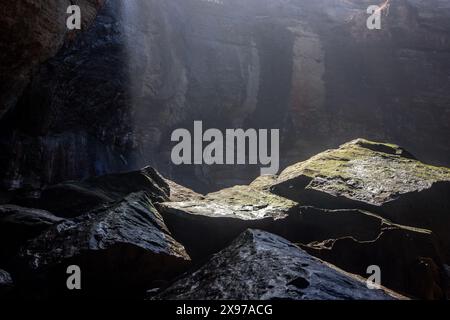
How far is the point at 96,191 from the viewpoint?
22.8ft

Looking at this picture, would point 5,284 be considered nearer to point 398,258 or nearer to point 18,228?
point 18,228

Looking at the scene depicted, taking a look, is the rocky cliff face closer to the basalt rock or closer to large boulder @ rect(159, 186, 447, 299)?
the basalt rock

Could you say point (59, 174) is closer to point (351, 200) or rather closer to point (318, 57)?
point (351, 200)

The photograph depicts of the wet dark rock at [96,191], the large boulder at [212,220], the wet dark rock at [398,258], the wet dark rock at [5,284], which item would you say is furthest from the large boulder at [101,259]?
the wet dark rock at [398,258]

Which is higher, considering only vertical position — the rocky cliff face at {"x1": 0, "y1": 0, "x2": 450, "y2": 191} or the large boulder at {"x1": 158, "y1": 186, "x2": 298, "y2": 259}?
the rocky cliff face at {"x1": 0, "y1": 0, "x2": 450, "y2": 191}

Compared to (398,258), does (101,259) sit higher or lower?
higher

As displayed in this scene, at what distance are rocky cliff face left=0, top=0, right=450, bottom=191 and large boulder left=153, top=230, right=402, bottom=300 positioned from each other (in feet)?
18.1

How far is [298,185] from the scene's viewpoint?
7832 millimetres

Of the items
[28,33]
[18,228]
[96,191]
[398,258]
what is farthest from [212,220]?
[28,33]

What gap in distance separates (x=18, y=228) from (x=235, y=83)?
1308 cm

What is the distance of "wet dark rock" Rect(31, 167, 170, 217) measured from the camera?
6.47m

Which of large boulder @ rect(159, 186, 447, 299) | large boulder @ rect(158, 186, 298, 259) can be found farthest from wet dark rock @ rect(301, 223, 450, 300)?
large boulder @ rect(158, 186, 298, 259)

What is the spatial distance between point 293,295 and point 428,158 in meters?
16.6

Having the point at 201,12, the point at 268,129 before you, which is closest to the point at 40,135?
the point at 268,129
